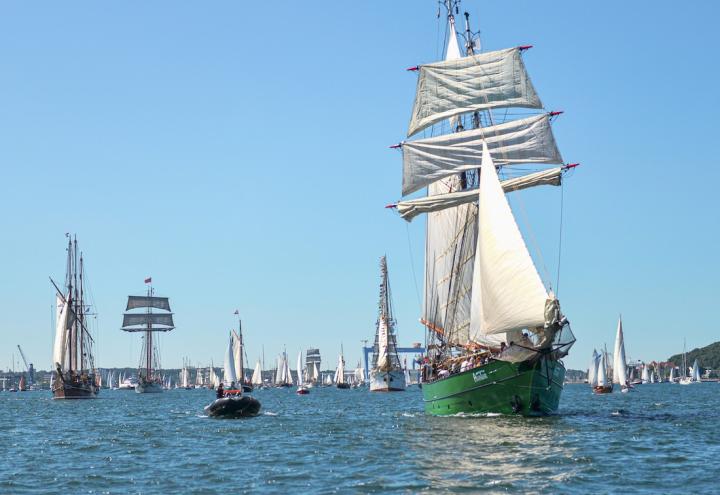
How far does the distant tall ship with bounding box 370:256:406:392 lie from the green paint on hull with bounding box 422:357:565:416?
102909 mm

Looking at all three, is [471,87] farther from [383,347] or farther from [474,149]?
[383,347]

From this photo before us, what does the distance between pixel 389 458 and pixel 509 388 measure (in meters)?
15.9

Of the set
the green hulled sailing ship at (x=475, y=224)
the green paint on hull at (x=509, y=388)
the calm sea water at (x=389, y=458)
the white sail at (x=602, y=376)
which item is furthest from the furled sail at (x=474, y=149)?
the white sail at (x=602, y=376)

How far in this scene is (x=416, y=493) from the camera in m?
28.4

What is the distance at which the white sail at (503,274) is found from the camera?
47.7 m

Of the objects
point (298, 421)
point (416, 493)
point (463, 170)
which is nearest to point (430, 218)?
point (463, 170)

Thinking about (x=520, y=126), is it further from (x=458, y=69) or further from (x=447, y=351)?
(x=447, y=351)

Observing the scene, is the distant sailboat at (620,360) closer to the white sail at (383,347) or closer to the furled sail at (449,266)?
the white sail at (383,347)

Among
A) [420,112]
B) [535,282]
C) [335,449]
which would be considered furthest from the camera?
[420,112]

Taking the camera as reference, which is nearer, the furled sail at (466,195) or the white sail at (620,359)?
the furled sail at (466,195)

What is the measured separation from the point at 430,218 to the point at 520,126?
10.3 metres

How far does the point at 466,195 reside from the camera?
67.1 meters

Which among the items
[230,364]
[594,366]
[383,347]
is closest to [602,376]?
[594,366]

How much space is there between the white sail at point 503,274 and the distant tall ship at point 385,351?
107 metres
